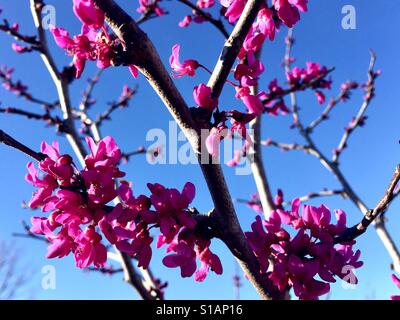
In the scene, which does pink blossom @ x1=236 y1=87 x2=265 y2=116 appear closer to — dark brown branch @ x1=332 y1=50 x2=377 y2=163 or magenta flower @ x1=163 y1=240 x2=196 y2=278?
magenta flower @ x1=163 y1=240 x2=196 y2=278

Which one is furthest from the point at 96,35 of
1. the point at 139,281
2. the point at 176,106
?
the point at 139,281

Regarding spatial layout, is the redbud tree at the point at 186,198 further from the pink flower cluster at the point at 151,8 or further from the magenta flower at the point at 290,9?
the pink flower cluster at the point at 151,8

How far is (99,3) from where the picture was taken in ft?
4.59

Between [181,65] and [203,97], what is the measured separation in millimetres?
382

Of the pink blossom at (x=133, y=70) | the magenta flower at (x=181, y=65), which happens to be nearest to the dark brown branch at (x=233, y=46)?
the magenta flower at (x=181, y=65)

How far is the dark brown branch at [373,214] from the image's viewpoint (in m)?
1.25

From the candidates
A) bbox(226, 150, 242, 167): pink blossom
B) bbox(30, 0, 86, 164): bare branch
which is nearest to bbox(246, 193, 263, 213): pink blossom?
bbox(226, 150, 242, 167): pink blossom

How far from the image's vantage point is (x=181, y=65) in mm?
1738

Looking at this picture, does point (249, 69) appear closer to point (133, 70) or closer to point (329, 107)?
point (133, 70)

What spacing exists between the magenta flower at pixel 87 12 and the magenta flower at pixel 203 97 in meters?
0.50

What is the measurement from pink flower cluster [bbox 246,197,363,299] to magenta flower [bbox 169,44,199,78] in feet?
2.74

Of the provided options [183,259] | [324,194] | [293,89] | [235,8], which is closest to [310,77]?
[293,89]

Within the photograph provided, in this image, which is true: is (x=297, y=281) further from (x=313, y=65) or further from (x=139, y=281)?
(x=313, y=65)
